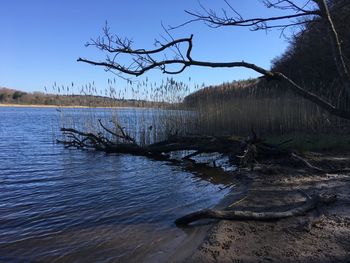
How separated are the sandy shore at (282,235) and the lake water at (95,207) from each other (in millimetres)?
626

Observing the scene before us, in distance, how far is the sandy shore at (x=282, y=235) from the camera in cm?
446

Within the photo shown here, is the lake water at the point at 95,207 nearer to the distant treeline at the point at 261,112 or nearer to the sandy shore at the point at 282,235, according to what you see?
the sandy shore at the point at 282,235

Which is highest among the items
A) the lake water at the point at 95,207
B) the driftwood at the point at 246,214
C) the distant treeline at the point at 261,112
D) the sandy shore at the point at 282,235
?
the distant treeline at the point at 261,112

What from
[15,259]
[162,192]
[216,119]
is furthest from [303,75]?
[15,259]

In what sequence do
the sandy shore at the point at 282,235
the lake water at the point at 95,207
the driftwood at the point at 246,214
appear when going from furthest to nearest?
the driftwood at the point at 246,214
the lake water at the point at 95,207
the sandy shore at the point at 282,235

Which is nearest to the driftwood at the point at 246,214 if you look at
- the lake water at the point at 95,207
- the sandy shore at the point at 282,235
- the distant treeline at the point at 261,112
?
the sandy shore at the point at 282,235

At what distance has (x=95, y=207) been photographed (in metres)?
7.39

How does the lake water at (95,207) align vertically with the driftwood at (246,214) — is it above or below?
below

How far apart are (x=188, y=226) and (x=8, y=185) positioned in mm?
5262

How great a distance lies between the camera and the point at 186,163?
12766 mm

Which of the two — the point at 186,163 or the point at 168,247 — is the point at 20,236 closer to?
the point at 168,247

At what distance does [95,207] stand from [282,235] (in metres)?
3.56

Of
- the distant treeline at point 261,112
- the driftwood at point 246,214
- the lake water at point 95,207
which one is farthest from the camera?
the distant treeline at point 261,112

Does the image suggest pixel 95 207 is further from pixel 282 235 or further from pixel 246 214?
pixel 282 235
